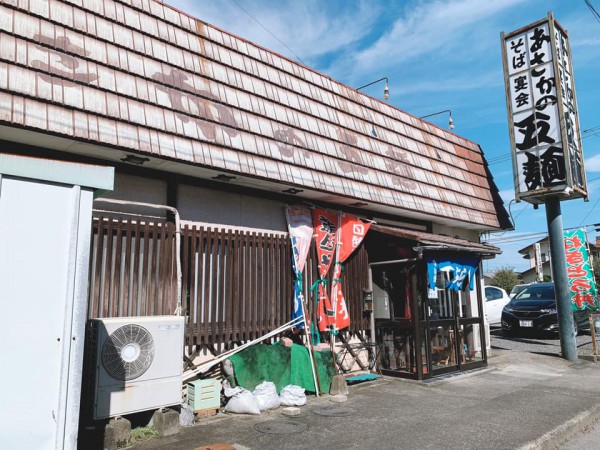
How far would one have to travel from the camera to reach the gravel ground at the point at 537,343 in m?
13.3

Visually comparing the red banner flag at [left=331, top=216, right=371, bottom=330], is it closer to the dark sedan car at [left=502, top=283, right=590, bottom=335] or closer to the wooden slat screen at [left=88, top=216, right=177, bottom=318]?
the wooden slat screen at [left=88, top=216, right=177, bottom=318]

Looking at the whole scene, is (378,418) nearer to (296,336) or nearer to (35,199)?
(296,336)

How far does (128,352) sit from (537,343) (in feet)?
47.0

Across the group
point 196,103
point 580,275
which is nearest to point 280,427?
point 196,103

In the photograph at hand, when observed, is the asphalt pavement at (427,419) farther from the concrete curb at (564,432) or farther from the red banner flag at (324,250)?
the red banner flag at (324,250)

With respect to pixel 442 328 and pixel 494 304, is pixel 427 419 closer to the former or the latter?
pixel 442 328

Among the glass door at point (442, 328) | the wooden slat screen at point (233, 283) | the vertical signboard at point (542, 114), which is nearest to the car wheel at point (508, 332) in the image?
the vertical signboard at point (542, 114)

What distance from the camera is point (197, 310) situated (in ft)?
21.5

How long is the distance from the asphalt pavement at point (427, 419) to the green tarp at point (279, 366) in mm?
377

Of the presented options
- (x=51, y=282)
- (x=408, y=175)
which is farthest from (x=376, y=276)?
(x=51, y=282)

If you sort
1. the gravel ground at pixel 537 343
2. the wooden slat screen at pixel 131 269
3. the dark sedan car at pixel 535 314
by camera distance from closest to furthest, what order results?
the wooden slat screen at pixel 131 269 → the gravel ground at pixel 537 343 → the dark sedan car at pixel 535 314

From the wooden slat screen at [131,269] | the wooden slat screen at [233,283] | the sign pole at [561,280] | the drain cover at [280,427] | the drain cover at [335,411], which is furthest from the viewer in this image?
the sign pole at [561,280]

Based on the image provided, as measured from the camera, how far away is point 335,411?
6398mm

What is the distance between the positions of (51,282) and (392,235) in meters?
6.73
